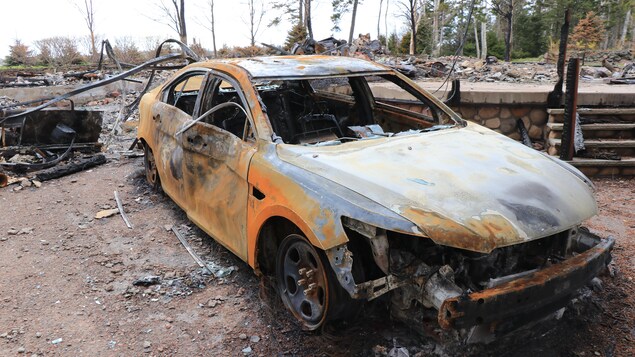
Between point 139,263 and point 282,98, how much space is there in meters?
1.95

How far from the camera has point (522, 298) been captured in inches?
93.4

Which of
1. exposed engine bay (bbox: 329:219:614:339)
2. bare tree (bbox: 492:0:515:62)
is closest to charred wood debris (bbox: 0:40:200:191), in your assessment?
exposed engine bay (bbox: 329:219:614:339)

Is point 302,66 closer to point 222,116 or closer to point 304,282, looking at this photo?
point 222,116

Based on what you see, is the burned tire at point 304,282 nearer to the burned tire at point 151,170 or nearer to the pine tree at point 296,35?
the burned tire at point 151,170

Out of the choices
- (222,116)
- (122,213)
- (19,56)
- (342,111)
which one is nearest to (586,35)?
(342,111)

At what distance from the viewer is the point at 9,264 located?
4102 millimetres

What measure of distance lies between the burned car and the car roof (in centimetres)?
2

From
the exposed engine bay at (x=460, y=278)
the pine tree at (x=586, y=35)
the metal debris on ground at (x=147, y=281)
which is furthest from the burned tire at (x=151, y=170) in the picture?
the pine tree at (x=586, y=35)

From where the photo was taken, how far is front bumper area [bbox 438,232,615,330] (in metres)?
2.27

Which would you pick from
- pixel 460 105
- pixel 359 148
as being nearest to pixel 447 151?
pixel 359 148

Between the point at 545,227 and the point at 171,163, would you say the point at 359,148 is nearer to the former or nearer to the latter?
the point at 545,227

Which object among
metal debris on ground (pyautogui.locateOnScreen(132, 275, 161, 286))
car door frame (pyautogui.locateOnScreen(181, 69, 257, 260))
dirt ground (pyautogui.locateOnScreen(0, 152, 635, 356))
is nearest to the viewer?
dirt ground (pyautogui.locateOnScreen(0, 152, 635, 356))

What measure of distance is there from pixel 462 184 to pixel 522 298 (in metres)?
0.69

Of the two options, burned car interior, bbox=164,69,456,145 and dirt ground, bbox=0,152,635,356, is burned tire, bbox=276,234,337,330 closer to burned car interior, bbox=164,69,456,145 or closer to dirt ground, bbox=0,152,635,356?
dirt ground, bbox=0,152,635,356
